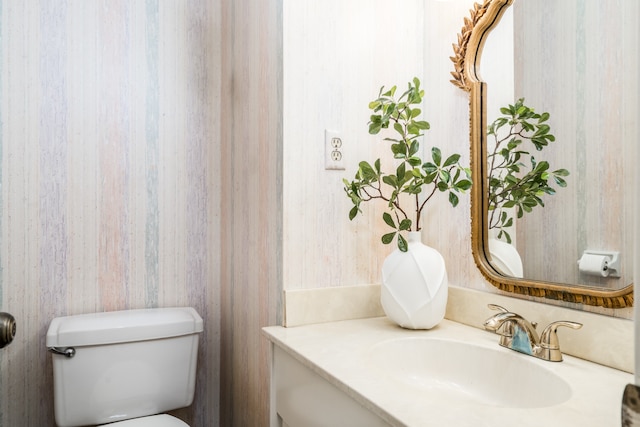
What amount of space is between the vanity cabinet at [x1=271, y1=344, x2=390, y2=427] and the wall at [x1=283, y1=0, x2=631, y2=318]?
0.23 m

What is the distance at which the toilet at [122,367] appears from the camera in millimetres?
1275

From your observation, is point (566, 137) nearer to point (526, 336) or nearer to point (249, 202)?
point (526, 336)

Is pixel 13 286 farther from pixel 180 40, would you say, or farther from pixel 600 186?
pixel 600 186

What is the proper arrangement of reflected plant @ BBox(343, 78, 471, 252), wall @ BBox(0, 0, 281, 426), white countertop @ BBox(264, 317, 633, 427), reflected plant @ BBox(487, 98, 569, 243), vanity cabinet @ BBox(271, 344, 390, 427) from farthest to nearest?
wall @ BBox(0, 0, 281, 426), reflected plant @ BBox(343, 78, 471, 252), reflected plant @ BBox(487, 98, 569, 243), vanity cabinet @ BBox(271, 344, 390, 427), white countertop @ BBox(264, 317, 633, 427)

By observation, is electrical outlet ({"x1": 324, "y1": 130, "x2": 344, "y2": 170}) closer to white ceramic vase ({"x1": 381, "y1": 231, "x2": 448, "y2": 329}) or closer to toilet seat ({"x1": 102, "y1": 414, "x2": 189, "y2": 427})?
white ceramic vase ({"x1": 381, "y1": 231, "x2": 448, "y2": 329})

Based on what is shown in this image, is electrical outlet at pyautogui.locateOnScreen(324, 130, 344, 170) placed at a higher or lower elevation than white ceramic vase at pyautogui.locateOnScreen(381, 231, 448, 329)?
higher

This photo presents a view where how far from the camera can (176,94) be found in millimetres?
1657

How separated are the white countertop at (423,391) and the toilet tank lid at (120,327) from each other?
436mm

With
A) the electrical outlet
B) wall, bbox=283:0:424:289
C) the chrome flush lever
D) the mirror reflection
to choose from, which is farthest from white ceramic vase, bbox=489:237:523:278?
the chrome flush lever

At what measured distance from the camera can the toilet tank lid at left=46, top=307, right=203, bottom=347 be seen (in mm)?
1280

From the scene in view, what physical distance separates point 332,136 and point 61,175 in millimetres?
959

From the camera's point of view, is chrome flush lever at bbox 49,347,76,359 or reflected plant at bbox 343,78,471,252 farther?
chrome flush lever at bbox 49,347,76,359

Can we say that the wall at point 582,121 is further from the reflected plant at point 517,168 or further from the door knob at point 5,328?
the door knob at point 5,328

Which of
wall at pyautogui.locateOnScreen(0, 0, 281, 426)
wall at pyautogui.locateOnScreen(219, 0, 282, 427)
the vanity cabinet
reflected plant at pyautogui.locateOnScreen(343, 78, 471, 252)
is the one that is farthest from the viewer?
wall at pyautogui.locateOnScreen(0, 0, 281, 426)
